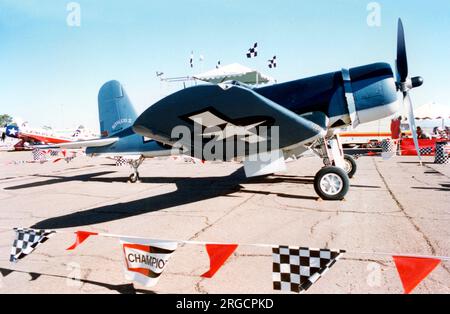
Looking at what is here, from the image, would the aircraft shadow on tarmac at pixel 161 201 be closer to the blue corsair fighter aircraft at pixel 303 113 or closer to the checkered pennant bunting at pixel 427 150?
the blue corsair fighter aircraft at pixel 303 113

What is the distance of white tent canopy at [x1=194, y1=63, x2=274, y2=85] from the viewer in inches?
874

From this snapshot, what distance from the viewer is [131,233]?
443cm

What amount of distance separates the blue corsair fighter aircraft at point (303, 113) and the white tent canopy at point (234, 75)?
1562 centimetres

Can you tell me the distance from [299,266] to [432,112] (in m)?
31.7

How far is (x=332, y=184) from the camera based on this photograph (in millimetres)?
6105

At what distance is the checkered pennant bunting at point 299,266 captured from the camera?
228cm

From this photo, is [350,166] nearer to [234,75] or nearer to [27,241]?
[27,241]

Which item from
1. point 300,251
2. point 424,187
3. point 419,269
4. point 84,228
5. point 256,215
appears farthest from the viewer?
point 424,187

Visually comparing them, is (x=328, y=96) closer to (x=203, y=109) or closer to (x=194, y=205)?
(x=203, y=109)

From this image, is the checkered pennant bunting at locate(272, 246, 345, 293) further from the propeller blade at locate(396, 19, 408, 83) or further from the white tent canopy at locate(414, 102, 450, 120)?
the white tent canopy at locate(414, 102, 450, 120)
